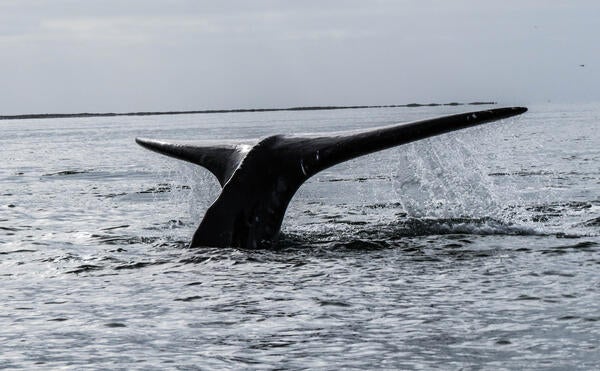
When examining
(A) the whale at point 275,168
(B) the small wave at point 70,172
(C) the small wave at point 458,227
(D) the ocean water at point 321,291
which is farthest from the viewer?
(B) the small wave at point 70,172

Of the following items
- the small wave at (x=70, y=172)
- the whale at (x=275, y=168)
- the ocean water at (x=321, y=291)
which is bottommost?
the small wave at (x=70, y=172)

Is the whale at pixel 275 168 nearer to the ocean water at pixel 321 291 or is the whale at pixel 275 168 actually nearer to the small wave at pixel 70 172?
the ocean water at pixel 321 291

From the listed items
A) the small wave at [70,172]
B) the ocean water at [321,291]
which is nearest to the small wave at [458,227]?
the ocean water at [321,291]

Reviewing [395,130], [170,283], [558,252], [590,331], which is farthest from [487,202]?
[590,331]

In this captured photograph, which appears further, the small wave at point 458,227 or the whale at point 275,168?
the small wave at point 458,227

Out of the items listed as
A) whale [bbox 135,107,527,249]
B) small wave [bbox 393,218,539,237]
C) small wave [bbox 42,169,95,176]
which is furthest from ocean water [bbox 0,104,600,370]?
small wave [bbox 42,169,95,176]

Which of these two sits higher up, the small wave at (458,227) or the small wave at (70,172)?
the small wave at (458,227)

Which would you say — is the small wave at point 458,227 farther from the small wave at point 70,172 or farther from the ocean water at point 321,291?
the small wave at point 70,172

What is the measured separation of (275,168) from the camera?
30.0 feet

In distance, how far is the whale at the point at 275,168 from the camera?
8734 mm

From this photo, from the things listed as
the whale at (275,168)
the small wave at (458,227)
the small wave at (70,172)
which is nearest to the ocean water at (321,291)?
the small wave at (458,227)

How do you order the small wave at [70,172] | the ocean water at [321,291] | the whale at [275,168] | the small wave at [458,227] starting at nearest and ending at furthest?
the ocean water at [321,291] < the whale at [275,168] < the small wave at [458,227] < the small wave at [70,172]

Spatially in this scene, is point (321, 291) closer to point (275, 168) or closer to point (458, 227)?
point (275, 168)

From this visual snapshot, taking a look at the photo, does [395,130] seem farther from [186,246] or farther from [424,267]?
[186,246]
